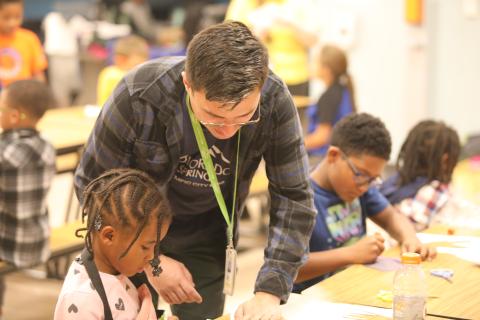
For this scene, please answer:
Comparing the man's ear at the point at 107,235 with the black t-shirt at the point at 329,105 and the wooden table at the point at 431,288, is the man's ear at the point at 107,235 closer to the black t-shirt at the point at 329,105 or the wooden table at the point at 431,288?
the wooden table at the point at 431,288

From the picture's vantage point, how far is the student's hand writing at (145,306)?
2.36m

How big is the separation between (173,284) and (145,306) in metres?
0.18

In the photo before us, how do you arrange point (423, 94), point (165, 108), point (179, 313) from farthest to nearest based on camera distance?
point (423, 94) < point (179, 313) < point (165, 108)

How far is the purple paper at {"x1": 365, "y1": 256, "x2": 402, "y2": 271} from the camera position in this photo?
3.05 meters

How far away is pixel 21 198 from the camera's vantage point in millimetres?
4340

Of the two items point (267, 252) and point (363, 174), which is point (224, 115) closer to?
point (267, 252)

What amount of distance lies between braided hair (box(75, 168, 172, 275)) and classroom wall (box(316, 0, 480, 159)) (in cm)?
601

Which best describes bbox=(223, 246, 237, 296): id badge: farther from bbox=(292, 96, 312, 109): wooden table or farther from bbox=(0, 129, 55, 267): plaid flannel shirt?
bbox=(292, 96, 312, 109): wooden table

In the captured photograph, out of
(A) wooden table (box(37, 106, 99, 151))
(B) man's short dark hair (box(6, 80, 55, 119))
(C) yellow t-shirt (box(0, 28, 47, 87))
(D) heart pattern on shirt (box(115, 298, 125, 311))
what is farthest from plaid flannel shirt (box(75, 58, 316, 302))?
(C) yellow t-shirt (box(0, 28, 47, 87))

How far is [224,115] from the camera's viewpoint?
2207 millimetres

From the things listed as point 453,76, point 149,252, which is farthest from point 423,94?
point 149,252

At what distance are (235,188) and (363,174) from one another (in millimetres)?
805

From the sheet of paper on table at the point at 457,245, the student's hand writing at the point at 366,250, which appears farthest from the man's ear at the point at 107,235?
the sheet of paper on table at the point at 457,245

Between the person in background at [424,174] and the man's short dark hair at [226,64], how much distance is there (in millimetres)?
1825
